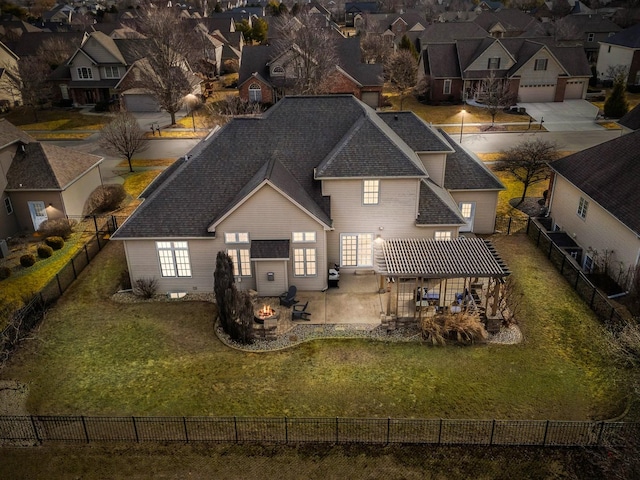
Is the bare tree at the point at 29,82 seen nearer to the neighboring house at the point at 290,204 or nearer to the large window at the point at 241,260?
the neighboring house at the point at 290,204

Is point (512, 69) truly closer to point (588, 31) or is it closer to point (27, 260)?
point (588, 31)

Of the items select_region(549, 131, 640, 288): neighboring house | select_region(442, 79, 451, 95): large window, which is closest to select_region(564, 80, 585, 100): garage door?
select_region(442, 79, 451, 95): large window

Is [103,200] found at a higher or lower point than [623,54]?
lower

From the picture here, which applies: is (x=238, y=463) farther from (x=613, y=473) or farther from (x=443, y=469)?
(x=613, y=473)

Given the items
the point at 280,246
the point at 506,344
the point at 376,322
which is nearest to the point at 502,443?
the point at 506,344

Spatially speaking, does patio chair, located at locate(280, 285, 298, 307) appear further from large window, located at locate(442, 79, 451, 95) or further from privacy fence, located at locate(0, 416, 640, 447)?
large window, located at locate(442, 79, 451, 95)

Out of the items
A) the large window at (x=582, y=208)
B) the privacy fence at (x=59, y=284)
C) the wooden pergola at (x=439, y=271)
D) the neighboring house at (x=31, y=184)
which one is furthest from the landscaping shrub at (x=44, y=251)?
the large window at (x=582, y=208)

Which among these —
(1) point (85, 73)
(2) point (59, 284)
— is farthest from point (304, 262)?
(1) point (85, 73)
